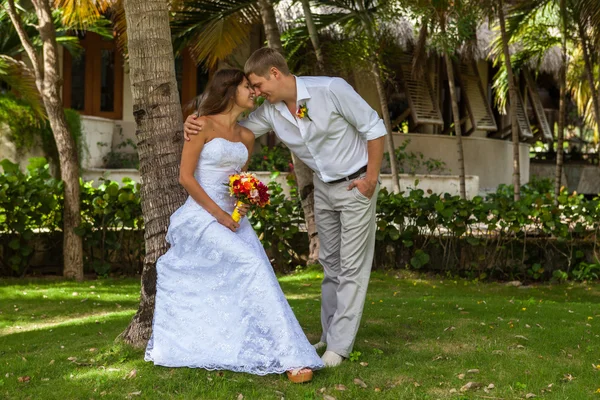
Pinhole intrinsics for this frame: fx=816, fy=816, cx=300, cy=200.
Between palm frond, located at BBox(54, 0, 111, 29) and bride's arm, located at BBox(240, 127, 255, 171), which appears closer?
bride's arm, located at BBox(240, 127, 255, 171)

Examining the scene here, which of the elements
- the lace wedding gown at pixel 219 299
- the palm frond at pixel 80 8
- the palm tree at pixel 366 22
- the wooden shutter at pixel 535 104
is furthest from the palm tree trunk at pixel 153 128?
the wooden shutter at pixel 535 104

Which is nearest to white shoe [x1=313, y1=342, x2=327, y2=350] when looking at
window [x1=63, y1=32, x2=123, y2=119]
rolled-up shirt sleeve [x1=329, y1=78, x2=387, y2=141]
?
rolled-up shirt sleeve [x1=329, y1=78, x2=387, y2=141]

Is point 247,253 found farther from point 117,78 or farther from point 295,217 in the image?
point 117,78

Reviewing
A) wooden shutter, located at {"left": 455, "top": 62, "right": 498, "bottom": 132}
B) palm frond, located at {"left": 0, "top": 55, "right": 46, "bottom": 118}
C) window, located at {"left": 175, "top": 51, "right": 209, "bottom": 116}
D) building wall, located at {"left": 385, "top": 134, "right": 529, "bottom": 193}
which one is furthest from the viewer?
wooden shutter, located at {"left": 455, "top": 62, "right": 498, "bottom": 132}

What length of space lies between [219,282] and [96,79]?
12.8m

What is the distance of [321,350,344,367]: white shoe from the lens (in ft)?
16.8

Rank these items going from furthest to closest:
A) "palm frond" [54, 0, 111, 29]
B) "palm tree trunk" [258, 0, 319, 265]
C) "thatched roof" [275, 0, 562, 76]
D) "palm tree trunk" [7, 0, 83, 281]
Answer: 1. "thatched roof" [275, 0, 562, 76]
2. "palm frond" [54, 0, 111, 29]
3. "palm tree trunk" [258, 0, 319, 265]
4. "palm tree trunk" [7, 0, 83, 281]

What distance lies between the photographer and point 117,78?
1684cm

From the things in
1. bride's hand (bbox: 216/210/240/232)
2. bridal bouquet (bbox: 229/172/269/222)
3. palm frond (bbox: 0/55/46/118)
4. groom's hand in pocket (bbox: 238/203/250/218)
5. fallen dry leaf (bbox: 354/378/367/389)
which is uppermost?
palm frond (bbox: 0/55/46/118)

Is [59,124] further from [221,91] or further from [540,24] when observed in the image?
[540,24]

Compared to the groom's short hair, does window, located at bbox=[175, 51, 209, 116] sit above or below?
above

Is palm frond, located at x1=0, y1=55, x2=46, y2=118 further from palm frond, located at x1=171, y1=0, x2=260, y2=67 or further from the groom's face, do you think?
the groom's face

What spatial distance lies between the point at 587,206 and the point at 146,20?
6384mm

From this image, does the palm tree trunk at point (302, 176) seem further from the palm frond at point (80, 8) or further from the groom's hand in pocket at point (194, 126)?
the groom's hand in pocket at point (194, 126)
